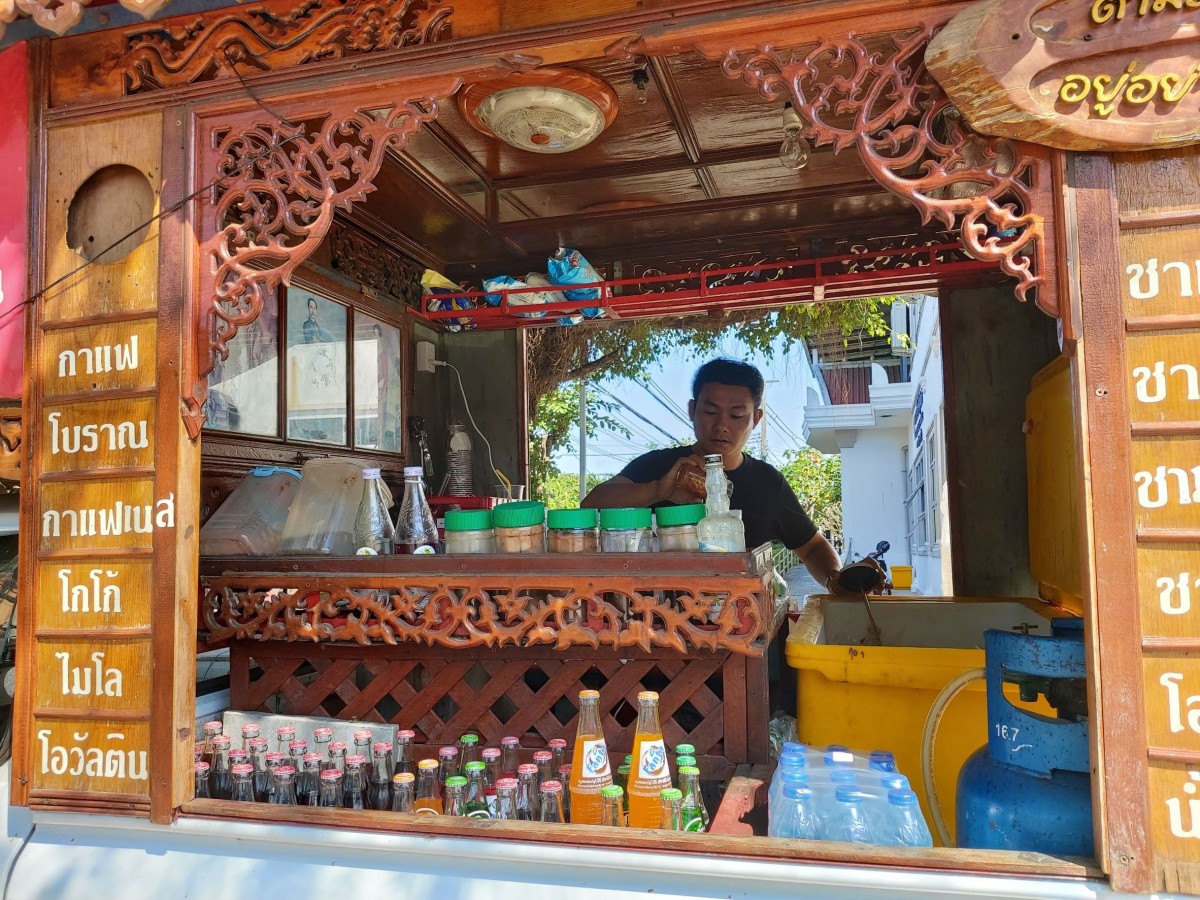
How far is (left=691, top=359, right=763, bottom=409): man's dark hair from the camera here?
467 centimetres

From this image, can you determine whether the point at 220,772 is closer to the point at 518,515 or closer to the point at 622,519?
the point at 518,515

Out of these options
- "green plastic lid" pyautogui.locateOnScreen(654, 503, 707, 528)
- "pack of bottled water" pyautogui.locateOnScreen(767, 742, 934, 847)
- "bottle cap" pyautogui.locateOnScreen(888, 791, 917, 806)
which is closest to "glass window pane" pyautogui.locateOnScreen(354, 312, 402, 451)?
"green plastic lid" pyautogui.locateOnScreen(654, 503, 707, 528)

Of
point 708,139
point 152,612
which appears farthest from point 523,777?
point 708,139

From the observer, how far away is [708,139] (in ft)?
9.85

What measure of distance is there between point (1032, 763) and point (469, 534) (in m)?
1.54

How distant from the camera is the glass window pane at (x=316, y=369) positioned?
326 cm

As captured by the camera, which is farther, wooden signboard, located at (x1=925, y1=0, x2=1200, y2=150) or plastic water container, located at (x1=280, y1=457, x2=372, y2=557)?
plastic water container, located at (x1=280, y1=457, x2=372, y2=557)

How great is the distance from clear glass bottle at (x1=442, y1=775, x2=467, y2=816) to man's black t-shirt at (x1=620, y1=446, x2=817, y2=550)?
7.75 ft

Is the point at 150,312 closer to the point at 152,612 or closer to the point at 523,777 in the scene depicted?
the point at 152,612

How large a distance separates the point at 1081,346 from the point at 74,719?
250cm

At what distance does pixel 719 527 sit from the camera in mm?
2227

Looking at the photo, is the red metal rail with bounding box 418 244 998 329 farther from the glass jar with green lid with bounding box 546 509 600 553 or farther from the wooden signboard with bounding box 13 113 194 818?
the wooden signboard with bounding box 13 113 194 818

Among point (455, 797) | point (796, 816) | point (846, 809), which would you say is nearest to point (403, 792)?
point (455, 797)

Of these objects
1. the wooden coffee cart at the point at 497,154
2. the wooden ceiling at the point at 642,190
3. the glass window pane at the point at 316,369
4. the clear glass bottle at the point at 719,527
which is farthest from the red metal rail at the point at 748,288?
the clear glass bottle at the point at 719,527
